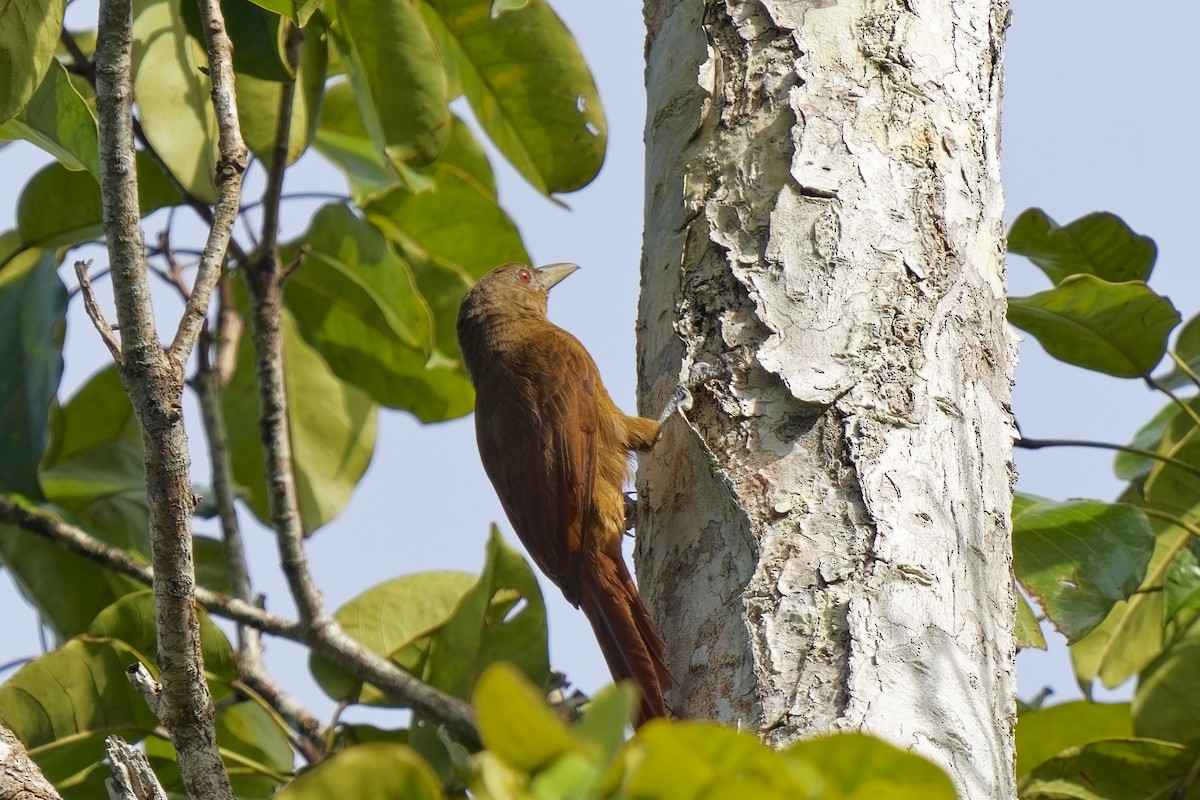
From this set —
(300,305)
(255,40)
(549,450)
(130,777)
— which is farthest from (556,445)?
(130,777)

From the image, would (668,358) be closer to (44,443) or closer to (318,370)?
(44,443)

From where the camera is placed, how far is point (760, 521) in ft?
7.17

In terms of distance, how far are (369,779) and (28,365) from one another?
2.68m

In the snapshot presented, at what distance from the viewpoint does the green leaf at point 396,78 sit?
346cm

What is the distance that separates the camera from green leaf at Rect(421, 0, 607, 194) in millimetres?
3770

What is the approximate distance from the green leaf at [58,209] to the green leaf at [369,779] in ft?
Result: 10.1

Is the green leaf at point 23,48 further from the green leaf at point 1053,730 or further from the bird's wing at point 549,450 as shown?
the green leaf at point 1053,730

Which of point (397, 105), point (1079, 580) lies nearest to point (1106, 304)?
point (1079, 580)

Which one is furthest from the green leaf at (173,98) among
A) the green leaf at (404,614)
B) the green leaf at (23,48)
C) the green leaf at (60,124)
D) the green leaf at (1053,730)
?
the green leaf at (1053,730)

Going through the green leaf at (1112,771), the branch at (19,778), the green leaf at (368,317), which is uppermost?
the green leaf at (368,317)

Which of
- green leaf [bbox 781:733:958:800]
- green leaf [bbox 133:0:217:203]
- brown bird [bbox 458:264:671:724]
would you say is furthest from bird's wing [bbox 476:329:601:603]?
green leaf [bbox 781:733:958:800]

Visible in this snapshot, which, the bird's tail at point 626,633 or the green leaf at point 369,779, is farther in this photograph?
the bird's tail at point 626,633

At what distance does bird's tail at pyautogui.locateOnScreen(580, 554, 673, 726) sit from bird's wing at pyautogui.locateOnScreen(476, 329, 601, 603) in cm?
15

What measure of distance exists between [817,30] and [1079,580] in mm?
1384
